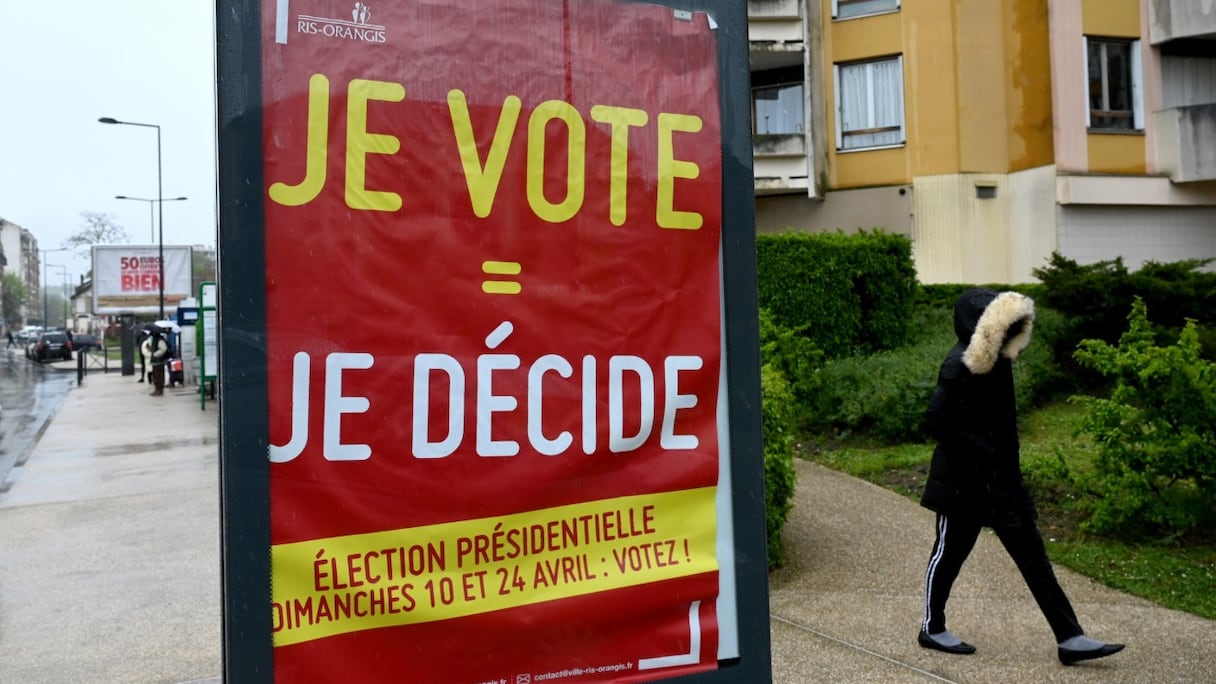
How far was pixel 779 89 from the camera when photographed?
22.5 m

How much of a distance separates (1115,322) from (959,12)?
10224 millimetres

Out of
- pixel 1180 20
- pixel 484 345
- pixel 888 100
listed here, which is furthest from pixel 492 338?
pixel 1180 20

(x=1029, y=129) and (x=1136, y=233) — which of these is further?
(x=1136, y=233)

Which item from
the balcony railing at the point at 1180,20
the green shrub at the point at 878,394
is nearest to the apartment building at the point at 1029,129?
the balcony railing at the point at 1180,20

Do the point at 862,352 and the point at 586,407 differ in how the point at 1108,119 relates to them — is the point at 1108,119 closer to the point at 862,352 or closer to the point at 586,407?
the point at 862,352

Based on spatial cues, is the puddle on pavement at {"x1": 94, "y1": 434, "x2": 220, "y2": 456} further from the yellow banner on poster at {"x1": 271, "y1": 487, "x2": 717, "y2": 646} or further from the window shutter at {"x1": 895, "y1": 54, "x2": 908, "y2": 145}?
the window shutter at {"x1": 895, "y1": 54, "x2": 908, "y2": 145}

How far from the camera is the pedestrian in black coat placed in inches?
189

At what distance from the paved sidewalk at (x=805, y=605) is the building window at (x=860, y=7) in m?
14.1

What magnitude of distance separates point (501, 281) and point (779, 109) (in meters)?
21.2

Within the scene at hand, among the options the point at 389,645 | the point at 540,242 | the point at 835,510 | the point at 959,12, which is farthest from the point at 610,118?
the point at 959,12

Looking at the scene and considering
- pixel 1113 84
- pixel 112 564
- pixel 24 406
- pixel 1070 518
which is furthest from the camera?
pixel 24 406

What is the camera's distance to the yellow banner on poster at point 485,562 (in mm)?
2102

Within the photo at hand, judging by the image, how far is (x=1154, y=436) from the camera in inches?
256

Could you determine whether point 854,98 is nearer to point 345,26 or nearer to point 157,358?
point 157,358
